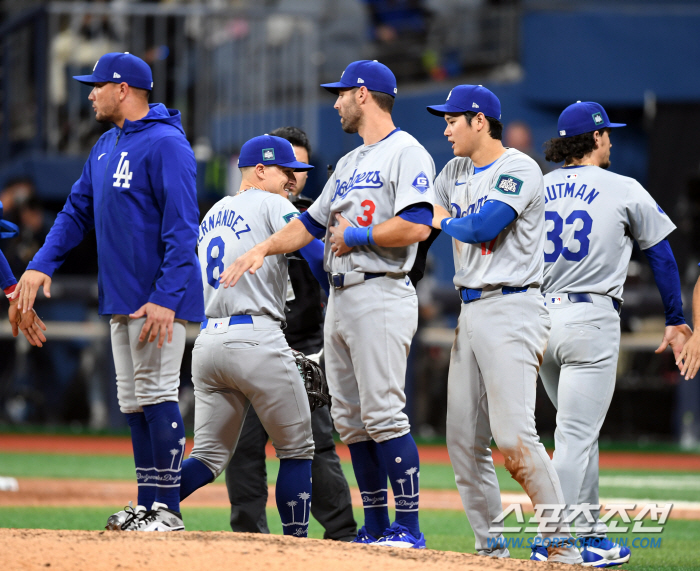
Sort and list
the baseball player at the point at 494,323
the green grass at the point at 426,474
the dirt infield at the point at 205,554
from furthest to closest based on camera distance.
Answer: the green grass at the point at 426,474, the baseball player at the point at 494,323, the dirt infield at the point at 205,554

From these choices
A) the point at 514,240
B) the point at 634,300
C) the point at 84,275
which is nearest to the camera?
the point at 514,240

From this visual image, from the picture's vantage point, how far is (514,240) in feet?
14.3

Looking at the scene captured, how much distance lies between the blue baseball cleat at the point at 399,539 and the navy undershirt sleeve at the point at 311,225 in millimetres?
1355

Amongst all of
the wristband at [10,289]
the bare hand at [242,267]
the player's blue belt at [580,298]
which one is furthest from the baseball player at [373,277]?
the wristband at [10,289]

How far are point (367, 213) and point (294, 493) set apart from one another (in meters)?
1.32

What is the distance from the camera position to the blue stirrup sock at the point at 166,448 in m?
4.33

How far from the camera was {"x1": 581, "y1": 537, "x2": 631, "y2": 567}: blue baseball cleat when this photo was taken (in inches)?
184

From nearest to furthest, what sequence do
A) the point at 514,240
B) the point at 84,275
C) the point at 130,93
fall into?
the point at 514,240 < the point at 130,93 < the point at 84,275

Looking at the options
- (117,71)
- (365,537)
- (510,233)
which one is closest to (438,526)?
(365,537)

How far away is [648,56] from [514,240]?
10817mm

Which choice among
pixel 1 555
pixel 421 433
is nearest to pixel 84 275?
pixel 421 433

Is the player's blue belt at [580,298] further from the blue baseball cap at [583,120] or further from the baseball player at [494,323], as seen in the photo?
the blue baseball cap at [583,120]

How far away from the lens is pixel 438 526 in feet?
21.5

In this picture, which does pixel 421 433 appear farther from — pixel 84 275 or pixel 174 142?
pixel 174 142
